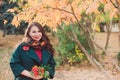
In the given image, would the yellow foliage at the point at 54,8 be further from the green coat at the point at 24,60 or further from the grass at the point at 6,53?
the grass at the point at 6,53

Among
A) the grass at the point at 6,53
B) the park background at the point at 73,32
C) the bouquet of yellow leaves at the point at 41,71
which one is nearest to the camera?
the bouquet of yellow leaves at the point at 41,71

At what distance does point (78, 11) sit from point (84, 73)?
Answer: 667 centimetres

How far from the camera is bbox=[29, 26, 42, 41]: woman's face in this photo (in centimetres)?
507

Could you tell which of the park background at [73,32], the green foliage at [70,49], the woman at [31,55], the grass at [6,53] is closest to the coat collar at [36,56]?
the woman at [31,55]

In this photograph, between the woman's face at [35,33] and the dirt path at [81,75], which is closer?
the woman's face at [35,33]

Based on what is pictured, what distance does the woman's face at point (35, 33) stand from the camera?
5.07m

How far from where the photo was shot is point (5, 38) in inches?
907

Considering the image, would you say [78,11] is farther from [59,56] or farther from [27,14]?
[59,56]

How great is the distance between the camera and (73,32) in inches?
285

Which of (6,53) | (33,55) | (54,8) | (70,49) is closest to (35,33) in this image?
(33,55)

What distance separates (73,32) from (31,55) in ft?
7.59

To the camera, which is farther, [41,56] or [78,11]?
[78,11]

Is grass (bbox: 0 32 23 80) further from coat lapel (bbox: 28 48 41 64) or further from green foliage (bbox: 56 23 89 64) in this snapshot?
coat lapel (bbox: 28 48 41 64)

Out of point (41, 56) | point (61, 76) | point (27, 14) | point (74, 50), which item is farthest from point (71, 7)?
point (74, 50)
